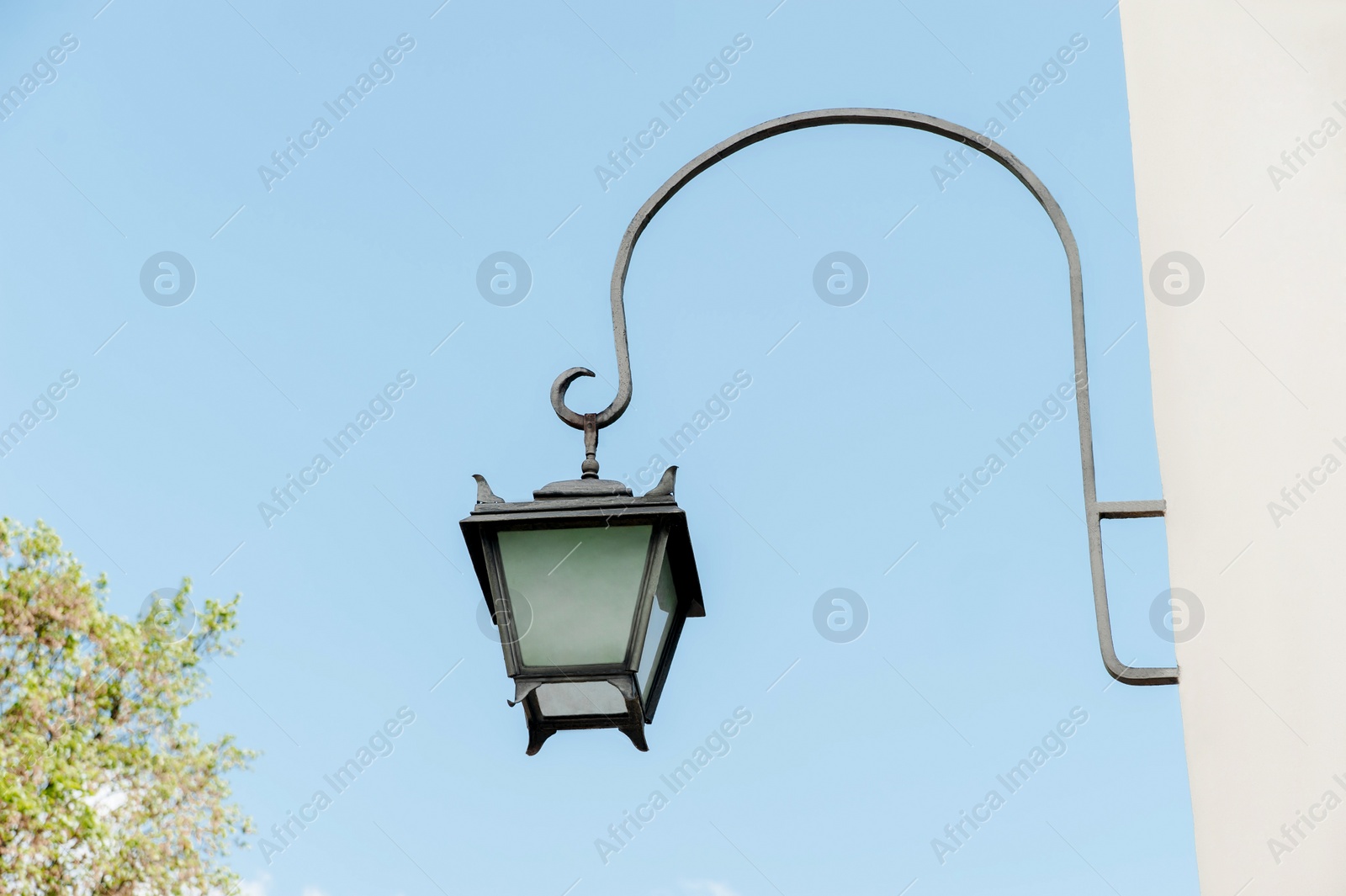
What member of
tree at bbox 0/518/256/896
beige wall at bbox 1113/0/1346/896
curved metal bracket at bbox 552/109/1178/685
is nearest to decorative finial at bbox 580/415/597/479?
curved metal bracket at bbox 552/109/1178/685

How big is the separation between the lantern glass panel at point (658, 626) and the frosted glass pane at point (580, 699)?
0.08 metres

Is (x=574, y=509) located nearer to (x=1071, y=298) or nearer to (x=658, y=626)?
(x=658, y=626)

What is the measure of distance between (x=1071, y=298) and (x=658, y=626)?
4.54 ft

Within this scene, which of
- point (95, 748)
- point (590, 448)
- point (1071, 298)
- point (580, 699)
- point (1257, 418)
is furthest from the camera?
point (95, 748)

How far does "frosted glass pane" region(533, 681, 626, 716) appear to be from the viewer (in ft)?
9.96

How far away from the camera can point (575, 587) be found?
10.2ft

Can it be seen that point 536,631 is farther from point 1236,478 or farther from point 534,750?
point 1236,478

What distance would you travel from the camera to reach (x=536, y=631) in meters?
3.05

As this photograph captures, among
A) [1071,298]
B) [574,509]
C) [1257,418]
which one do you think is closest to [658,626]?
[574,509]

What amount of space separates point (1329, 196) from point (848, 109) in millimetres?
1437

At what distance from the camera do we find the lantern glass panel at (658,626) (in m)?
3.12

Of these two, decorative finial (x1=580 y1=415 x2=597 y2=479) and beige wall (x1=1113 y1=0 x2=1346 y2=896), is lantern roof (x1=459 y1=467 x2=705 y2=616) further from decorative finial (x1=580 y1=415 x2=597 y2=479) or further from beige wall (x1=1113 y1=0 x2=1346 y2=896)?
beige wall (x1=1113 y1=0 x2=1346 y2=896)

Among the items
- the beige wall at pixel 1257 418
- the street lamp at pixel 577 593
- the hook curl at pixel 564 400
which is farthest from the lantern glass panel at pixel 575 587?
the beige wall at pixel 1257 418

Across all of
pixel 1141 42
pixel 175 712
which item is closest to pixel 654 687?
→ pixel 1141 42
